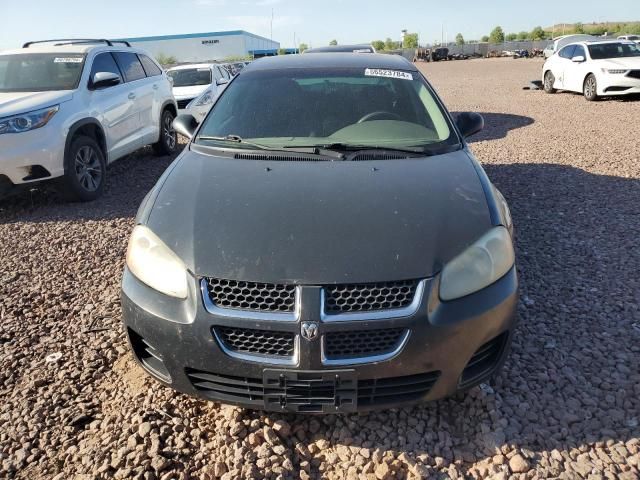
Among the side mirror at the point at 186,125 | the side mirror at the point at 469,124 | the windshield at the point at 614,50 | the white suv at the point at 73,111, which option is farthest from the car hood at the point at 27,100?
the windshield at the point at 614,50

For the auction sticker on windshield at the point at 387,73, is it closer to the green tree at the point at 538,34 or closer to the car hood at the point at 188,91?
the car hood at the point at 188,91

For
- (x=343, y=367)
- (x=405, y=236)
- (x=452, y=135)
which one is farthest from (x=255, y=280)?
(x=452, y=135)

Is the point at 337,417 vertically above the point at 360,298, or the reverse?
the point at 360,298

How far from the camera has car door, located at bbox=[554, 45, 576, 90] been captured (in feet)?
46.7

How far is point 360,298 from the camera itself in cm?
205

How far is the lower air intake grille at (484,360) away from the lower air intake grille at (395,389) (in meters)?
0.16

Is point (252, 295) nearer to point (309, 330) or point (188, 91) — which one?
point (309, 330)

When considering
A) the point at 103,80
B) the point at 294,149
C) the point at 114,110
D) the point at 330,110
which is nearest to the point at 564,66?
the point at 114,110

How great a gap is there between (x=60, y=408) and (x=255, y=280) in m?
1.36

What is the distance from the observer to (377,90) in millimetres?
3699

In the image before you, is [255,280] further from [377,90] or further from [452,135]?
[377,90]

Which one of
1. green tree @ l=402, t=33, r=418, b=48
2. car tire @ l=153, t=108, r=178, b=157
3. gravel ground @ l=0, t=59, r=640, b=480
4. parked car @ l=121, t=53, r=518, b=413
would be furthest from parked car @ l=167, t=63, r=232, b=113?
green tree @ l=402, t=33, r=418, b=48

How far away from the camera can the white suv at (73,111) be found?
5.50 m

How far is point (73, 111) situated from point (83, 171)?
686 mm
